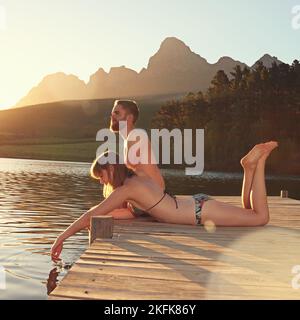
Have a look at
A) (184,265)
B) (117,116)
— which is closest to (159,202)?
(117,116)

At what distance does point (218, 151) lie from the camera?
77.1 metres

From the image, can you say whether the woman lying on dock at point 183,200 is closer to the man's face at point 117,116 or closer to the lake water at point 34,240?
the man's face at point 117,116

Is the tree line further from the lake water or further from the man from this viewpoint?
the man

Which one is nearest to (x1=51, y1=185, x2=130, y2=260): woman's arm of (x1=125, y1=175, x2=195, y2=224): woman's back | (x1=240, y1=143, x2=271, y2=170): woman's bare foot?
(x1=125, y1=175, x2=195, y2=224): woman's back

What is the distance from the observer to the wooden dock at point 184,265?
5.16 meters

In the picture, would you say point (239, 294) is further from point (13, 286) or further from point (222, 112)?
point (222, 112)

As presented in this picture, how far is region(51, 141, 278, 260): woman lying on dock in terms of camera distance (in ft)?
26.8

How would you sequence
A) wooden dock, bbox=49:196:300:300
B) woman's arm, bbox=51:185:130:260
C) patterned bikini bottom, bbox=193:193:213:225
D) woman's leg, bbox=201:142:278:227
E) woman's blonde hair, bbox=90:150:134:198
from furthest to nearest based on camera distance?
woman's leg, bbox=201:142:278:227 < patterned bikini bottom, bbox=193:193:213:225 < woman's blonde hair, bbox=90:150:134:198 < woman's arm, bbox=51:185:130:260 < wooden dock, bbox=49:196:300:300

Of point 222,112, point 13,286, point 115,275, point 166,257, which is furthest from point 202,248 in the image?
point 222,112

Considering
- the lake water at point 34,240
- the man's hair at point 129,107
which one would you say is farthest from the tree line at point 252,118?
the man's hair at point 129,107

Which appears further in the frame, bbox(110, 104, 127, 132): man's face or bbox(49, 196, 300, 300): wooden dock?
bbox(110, 104, 127, 132): man's face

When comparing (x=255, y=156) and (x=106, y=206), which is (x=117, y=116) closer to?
(x=106, y=206)

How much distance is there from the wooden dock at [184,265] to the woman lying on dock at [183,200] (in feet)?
0.66

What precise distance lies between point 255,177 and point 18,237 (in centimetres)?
701
